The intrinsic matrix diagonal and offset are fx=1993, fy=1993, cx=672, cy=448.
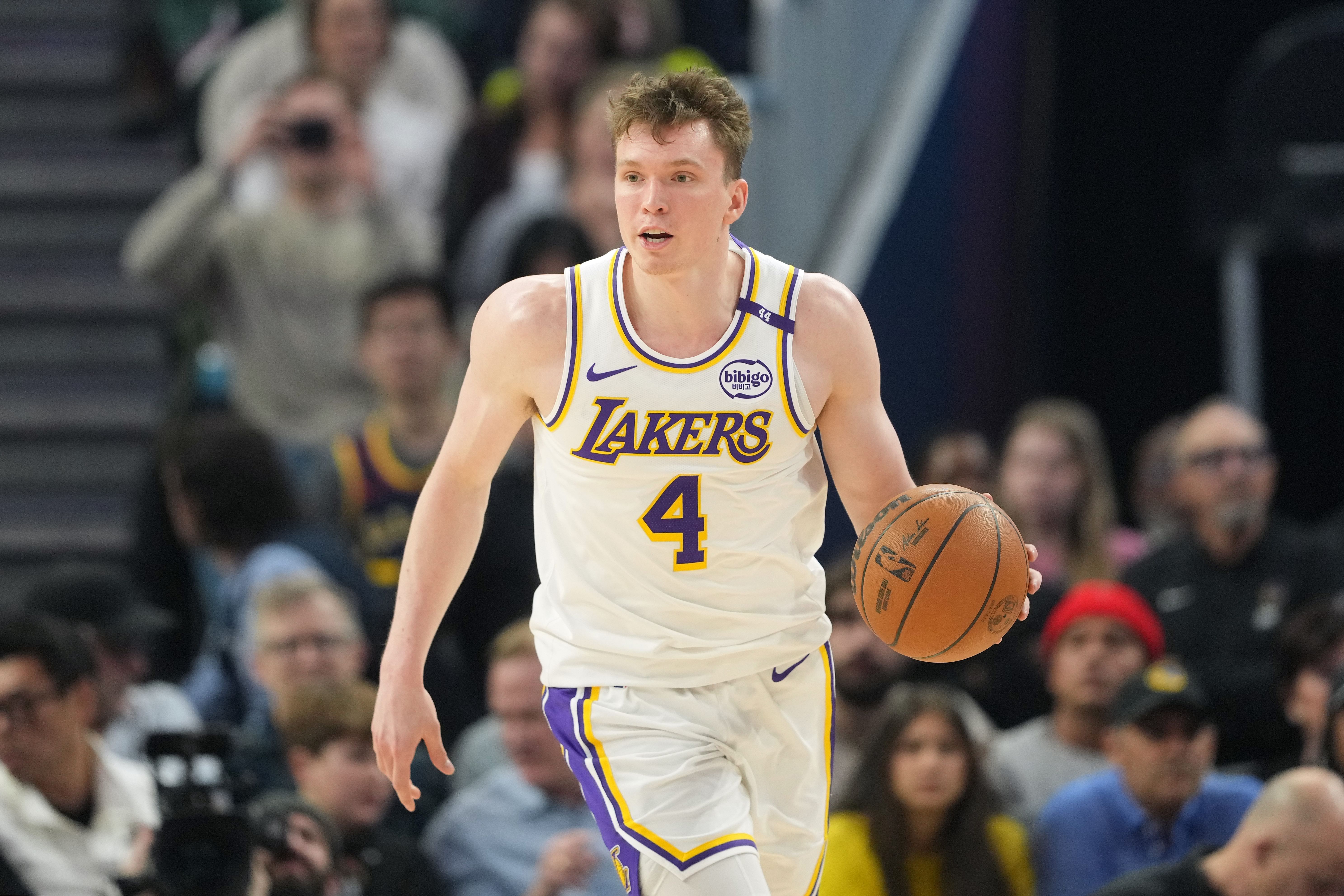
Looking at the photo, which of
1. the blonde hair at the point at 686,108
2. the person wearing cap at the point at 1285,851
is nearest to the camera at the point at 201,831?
the blonde hair at the point at 686,108

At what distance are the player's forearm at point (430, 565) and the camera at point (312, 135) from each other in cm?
464

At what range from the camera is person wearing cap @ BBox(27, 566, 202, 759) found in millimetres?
7035

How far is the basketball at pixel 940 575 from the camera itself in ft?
14.4

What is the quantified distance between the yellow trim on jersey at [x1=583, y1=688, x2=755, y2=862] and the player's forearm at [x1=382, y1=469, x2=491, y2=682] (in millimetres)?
408

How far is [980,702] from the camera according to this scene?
25.4 ft

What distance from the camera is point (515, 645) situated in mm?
6789

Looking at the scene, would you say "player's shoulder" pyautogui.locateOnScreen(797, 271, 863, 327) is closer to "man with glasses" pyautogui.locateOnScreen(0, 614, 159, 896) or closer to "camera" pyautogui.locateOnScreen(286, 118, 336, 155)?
"man with glasses" pyautogui.locateOnScreen(0, 614, 159, 896)

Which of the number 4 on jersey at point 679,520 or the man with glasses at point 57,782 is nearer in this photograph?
the number 4 on jersey at point 679,520

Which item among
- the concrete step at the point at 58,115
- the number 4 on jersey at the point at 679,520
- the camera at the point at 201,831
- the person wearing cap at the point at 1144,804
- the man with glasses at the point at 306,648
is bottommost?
the person wearing cap at the point at 1144,804

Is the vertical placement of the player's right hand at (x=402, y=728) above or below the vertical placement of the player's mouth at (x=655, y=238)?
below

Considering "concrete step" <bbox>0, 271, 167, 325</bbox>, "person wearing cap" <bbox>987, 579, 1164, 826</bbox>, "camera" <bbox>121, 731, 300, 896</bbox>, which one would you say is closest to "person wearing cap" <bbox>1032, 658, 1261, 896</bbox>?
"person wearing cap" <bbox>987, 579, 1164, 826</bbox>

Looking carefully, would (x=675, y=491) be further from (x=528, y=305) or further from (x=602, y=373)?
(x=528, y=305)

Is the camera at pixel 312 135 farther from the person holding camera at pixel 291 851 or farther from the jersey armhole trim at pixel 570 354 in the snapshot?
the jersey armhole trim at pixel 570 354

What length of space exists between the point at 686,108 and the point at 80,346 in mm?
6448
